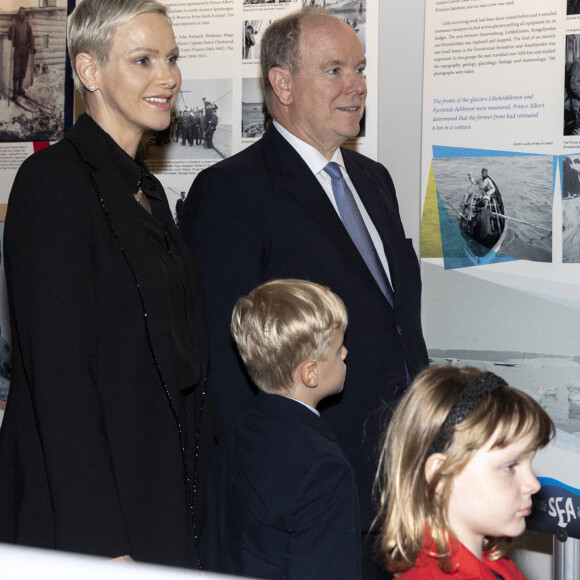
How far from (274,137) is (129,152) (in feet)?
2.29

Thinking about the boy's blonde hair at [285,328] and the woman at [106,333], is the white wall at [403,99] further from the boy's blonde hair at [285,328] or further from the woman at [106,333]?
the woman at [106,333]

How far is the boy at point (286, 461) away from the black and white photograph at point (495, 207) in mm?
1020

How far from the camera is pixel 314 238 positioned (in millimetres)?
2391

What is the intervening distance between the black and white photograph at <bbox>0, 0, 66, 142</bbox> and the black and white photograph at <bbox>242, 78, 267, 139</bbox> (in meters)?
0.83

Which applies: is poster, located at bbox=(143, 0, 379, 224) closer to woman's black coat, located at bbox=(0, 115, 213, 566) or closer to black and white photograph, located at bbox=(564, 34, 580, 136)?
black and white photograph, located at bbox=(564, 34, 580, 136)

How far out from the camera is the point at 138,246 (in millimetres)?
1799

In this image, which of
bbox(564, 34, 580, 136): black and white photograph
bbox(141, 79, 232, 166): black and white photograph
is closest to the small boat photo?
bbox(564, 34, 580, 136): black and white photograph

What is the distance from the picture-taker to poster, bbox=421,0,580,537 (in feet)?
9.52

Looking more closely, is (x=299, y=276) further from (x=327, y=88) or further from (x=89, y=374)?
(x=89, y=374)

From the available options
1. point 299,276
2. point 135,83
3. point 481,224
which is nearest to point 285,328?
point 299,276

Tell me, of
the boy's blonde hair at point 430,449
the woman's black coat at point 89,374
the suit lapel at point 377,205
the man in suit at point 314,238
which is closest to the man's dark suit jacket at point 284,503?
the woman's black coat at point 89,374

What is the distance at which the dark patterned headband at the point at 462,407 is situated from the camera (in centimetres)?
151

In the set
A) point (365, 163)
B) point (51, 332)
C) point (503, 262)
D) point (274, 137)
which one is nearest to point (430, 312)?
point (503, 262)

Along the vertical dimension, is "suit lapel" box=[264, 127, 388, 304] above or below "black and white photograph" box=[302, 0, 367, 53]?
below
